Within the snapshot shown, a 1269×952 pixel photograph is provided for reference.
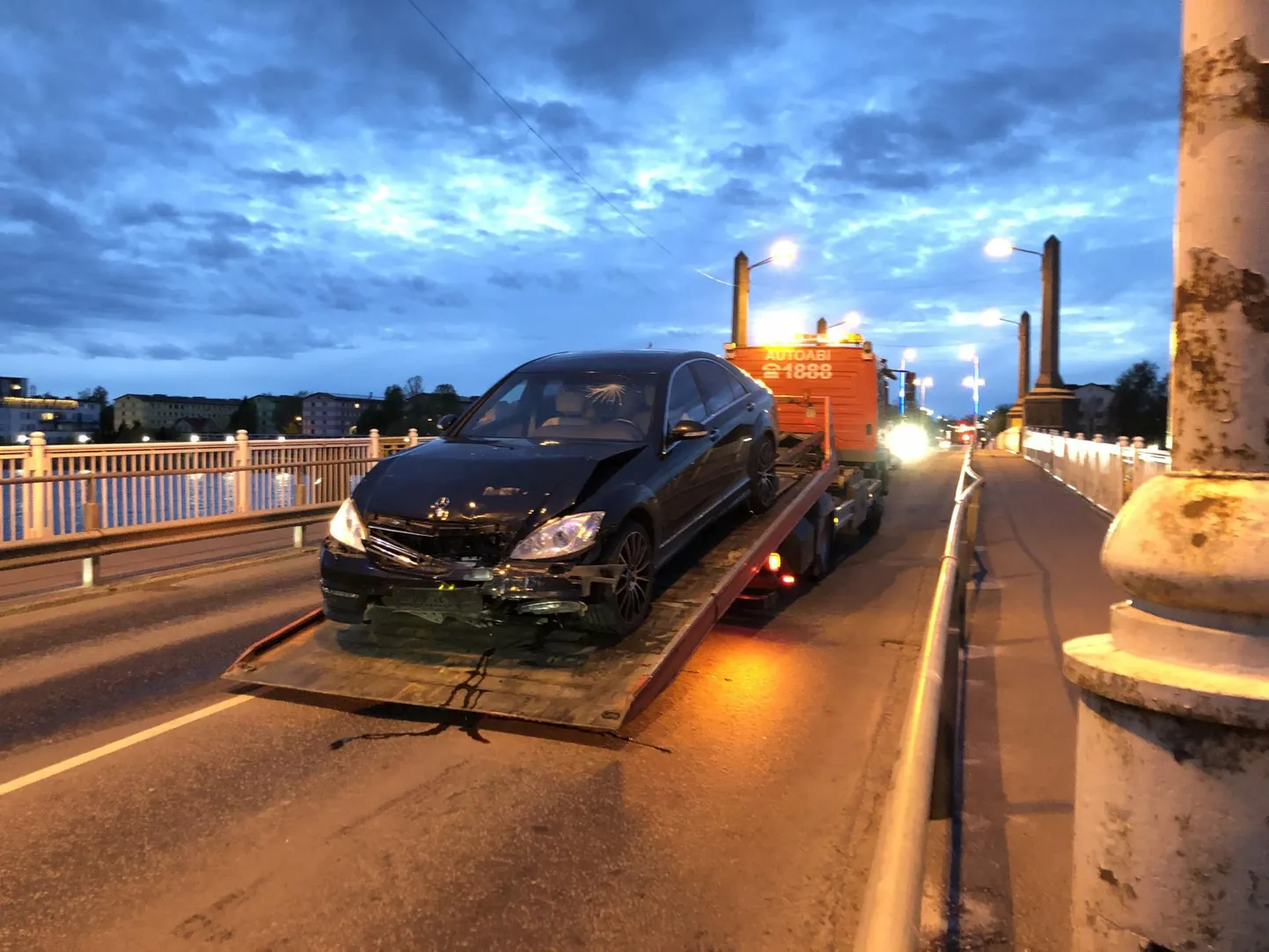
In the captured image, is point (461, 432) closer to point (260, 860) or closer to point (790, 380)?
point (260, 860)

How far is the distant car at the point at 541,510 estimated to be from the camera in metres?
5.26

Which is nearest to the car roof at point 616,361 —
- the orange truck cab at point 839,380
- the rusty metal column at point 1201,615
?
the rusty metal column at point 1201,615

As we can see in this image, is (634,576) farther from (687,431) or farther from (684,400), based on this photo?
(684,400)

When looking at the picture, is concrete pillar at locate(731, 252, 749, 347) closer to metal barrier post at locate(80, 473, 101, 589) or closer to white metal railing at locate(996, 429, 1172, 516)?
white metal railing at locate(996, 429, 1172, 516)

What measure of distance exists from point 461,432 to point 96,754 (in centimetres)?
317

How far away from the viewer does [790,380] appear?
1529cm

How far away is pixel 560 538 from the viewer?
5.29m

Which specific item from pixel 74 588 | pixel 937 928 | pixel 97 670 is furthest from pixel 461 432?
pixel 74 588

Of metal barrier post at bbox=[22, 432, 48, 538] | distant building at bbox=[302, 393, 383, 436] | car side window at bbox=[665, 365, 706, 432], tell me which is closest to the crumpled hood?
car side window at bbox=[665, 365, 706, 432]

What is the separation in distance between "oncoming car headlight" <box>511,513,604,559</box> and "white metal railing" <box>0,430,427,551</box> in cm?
635

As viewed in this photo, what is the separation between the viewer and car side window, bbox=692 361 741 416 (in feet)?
24.8

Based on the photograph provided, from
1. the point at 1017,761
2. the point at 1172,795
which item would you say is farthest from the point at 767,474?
the point at 1172,795

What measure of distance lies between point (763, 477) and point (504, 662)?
3.59m

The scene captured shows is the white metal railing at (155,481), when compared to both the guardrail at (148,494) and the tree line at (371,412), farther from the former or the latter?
the tree line at (371,412)
